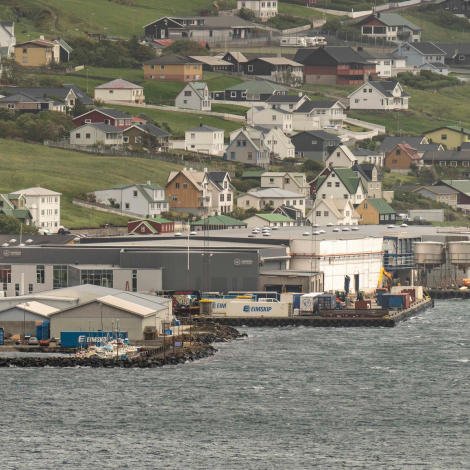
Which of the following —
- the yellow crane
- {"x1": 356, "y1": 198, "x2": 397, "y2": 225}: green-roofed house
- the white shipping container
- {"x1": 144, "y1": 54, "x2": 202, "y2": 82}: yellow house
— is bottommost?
the white shipping container

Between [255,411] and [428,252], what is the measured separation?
47400 millimetres

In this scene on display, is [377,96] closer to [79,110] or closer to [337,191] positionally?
[337,191]

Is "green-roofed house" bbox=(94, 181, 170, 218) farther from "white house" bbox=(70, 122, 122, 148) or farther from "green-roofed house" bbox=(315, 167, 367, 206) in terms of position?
"green-roofed house" bbox=(315, 167, 367, 206)

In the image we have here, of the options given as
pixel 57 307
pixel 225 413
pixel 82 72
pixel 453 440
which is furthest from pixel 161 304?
pixel 82 72

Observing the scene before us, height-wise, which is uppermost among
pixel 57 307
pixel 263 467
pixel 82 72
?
pixel 82 72

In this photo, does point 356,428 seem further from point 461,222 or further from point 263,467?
point 461,222

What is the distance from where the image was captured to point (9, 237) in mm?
105938

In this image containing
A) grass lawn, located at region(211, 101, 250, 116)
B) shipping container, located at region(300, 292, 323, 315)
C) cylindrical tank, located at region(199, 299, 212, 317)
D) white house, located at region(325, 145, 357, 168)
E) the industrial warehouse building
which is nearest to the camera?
the industrial warehouse building

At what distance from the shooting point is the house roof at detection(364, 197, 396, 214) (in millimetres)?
138625

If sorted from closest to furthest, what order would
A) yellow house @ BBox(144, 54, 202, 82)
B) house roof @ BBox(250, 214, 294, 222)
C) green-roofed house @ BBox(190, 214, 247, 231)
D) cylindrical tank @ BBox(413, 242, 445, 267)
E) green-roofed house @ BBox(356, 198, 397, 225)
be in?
cylindrical tank @ BBox(413, 242, 445, 267)
green-roofed house @ BBox(190, 214, 247, 231)
house roof @ BBox(250, 214, 294, 222)
green-roofed house @ BBox(356, 198, 397, 225)
yellow house @ BBox(144, 54, 202, 82)

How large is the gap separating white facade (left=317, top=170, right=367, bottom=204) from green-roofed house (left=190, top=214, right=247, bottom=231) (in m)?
22.1

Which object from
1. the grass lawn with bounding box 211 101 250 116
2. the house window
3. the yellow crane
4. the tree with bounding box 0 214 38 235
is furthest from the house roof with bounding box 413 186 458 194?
the house window

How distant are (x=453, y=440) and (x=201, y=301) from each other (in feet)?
102

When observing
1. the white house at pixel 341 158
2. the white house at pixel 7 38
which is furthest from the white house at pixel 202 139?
the white house at pixel 7 38
